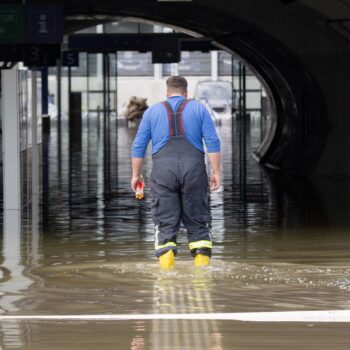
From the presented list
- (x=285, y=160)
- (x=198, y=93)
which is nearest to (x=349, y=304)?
(x=285, y=160)

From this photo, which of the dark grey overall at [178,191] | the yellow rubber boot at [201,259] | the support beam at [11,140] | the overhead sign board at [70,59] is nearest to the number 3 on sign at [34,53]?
the support beam at [11,140]

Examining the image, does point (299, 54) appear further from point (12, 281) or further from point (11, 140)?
point (12, 281)

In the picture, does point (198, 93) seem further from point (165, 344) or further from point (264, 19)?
point (165, 344)

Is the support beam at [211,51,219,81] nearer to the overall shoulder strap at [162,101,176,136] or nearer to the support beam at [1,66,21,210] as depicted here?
the support beam at [1,66,21,210]

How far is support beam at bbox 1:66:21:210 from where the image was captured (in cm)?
1881

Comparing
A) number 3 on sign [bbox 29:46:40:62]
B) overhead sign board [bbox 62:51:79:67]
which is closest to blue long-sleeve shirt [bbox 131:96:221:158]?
number 3 on sign [bbox 29:46:40:62]

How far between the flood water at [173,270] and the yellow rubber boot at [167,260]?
0.30 ft

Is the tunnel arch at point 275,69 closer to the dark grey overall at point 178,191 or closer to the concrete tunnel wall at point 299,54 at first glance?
the concrete tunnel wall at point 299,54

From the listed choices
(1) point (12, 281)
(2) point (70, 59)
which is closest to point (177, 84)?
(1) point (12, 281)

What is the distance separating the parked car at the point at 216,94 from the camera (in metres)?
69.9

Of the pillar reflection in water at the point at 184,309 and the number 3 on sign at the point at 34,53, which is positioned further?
the number 3 on sign at the point at 34,53

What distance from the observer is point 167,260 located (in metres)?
12.0

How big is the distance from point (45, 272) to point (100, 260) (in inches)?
40.3

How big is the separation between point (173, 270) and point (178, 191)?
0.72 meters
